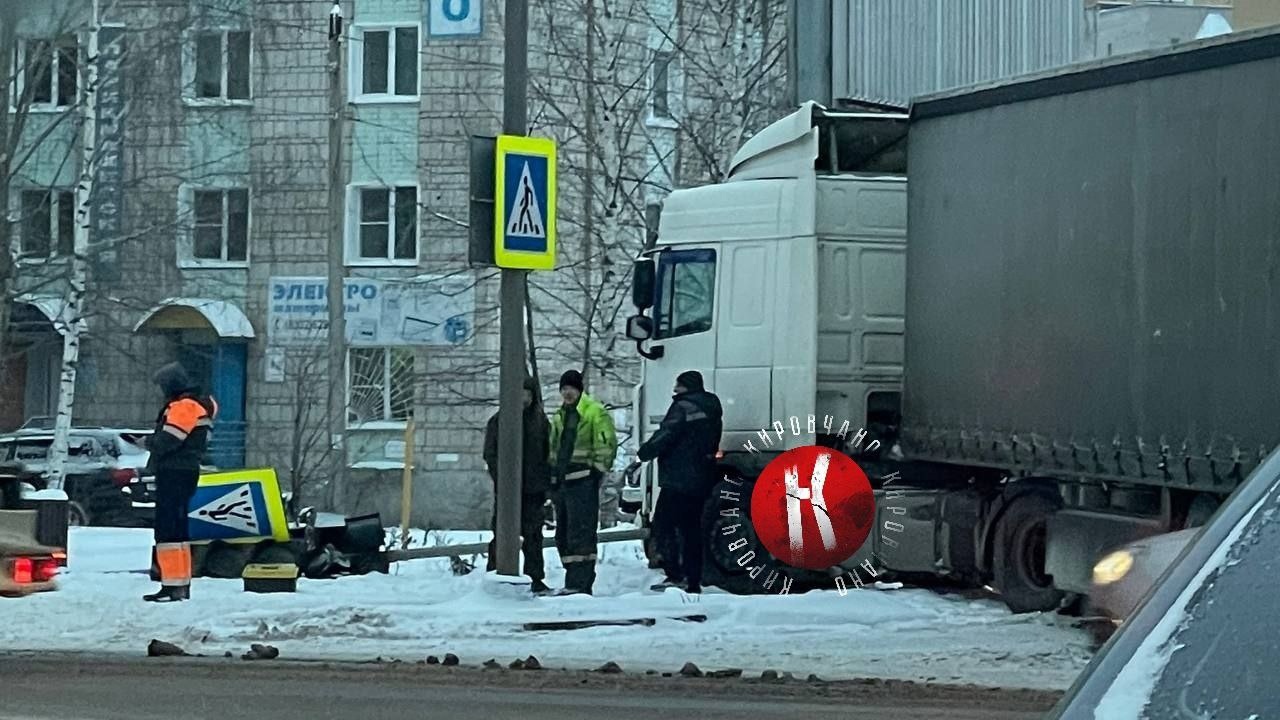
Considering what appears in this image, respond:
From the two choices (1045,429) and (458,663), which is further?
(1045,429)

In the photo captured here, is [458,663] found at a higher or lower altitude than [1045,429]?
lower

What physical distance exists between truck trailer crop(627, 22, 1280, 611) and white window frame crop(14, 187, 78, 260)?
14.7m

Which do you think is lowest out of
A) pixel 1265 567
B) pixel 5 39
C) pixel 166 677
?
pixel 166 677

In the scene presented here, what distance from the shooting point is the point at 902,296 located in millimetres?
15492

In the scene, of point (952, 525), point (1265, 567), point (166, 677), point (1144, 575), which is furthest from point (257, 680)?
point (1265, 567)

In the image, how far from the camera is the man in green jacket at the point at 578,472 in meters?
15.1

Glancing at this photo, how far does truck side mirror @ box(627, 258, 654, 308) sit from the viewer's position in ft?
54.5

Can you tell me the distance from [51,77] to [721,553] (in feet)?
53.6

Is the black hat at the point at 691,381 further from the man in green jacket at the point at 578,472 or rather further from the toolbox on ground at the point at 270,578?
the toolbox on ground at the point at 270,578

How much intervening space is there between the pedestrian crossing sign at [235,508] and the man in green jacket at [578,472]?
2.15m

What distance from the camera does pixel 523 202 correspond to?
14367 millimetres

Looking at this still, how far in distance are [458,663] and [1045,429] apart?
397cm

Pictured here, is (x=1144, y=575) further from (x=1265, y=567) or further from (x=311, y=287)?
(x=311, y=287)

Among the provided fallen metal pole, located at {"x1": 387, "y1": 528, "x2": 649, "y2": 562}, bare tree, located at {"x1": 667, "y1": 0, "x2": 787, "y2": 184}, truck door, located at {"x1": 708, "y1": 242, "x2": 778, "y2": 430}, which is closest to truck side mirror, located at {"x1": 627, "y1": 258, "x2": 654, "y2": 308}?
truck door, located at {"x1": 708, "y1": 242, "x2": 778, "y2": 430}
